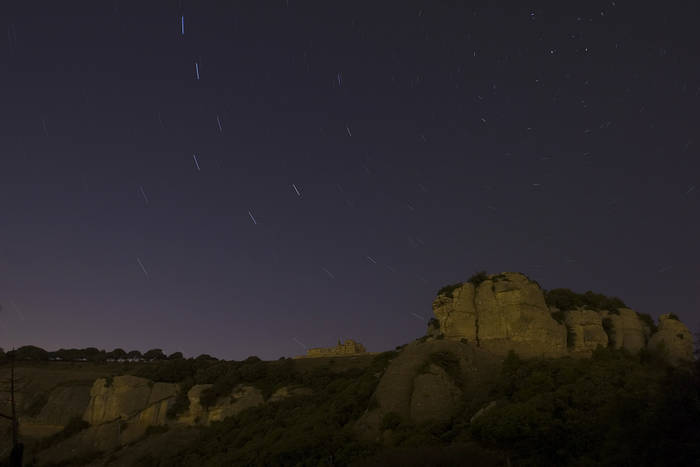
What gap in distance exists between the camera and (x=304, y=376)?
201ft

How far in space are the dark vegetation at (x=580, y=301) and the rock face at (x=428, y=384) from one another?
11.1 meters

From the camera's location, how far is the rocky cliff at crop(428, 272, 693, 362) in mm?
40031

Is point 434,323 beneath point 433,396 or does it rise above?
above

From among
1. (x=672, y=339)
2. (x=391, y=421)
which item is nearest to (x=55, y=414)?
(x=391, y=421)

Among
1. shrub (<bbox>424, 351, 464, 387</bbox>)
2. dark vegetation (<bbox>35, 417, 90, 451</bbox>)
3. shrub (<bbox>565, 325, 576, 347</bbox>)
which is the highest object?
shrub (<bbox>565, 325, 576, 347</bbox>)

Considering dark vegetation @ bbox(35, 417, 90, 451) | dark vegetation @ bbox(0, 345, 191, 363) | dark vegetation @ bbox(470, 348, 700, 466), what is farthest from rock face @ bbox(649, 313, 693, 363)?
dark vegetation @ bbox(0, 345, 191, 363)

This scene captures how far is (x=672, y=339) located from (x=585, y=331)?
6881 millimetres

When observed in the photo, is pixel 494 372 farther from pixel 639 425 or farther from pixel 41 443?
pixel 41 443

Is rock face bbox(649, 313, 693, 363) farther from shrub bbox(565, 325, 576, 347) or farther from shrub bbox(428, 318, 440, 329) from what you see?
shrub bbox(428, 318, 440, 329)

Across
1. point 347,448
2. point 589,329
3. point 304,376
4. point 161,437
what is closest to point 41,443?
point 161,437

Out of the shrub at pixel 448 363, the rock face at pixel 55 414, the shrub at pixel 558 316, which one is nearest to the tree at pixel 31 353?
the rock face at pixel 55 414

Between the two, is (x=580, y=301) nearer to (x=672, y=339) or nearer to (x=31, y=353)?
(x=672, y=339)

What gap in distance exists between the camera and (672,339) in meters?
43.2

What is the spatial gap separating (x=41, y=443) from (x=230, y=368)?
2170 cm
